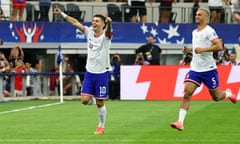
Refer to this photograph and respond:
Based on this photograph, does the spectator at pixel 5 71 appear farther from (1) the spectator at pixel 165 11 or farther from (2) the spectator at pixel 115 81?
(1) the spectator at pixel 165 11

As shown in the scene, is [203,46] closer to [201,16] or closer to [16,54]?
[201,16]

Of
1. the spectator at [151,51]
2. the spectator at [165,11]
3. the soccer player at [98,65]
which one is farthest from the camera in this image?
the spectator at [165,11]

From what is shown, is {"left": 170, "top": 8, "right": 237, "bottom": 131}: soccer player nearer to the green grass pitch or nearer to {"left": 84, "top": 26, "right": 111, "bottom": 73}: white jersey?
the green grass pitch

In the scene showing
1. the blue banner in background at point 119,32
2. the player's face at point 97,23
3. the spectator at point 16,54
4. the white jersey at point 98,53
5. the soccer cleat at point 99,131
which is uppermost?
the player's face at point 97,23

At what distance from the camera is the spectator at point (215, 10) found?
122 ft

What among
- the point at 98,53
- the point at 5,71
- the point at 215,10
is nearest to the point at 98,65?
the point at 98,53

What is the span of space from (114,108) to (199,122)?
6.60 m

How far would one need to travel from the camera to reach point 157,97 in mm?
31297

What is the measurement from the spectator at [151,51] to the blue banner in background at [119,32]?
3.75 m

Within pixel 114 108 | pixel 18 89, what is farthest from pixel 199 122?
pixel 18 89

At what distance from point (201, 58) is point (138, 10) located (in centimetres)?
2027

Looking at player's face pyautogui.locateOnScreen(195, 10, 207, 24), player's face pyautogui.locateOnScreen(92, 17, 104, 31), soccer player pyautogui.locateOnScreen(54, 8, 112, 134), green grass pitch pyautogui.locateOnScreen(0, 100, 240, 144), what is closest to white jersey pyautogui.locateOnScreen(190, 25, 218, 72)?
→ player's face pyautogui.locateOnScreen(195, 10, 207, 24)

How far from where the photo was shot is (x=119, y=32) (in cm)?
3609

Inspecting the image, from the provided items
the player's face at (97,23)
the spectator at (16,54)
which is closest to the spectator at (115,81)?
the spectator at (16,54)
